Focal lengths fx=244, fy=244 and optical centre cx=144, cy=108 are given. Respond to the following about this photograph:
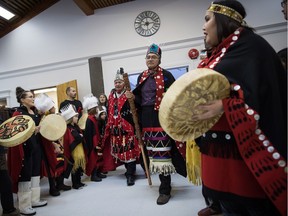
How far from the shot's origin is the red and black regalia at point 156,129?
2434 mm

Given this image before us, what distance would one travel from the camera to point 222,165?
1018 millimetres

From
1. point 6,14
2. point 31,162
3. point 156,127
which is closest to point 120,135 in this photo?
point 156,127

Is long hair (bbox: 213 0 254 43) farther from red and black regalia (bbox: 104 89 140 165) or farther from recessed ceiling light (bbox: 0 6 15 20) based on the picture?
recessed ceiling light (bbox: 0 6 15 20)

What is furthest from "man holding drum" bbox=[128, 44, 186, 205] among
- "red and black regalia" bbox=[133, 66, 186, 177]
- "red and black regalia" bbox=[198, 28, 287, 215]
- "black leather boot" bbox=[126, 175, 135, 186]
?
"red and black regalia" bbox=[198, 28, 287, 215]

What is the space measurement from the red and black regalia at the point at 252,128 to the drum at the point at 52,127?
2.02 metres

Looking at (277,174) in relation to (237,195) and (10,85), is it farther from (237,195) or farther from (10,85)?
(10,85)

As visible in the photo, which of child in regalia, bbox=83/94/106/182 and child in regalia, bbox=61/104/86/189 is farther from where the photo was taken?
child in regalia, bbox=83/94/106/182

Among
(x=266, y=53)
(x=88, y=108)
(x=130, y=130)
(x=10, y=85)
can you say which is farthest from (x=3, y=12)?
(x=266, y=53)

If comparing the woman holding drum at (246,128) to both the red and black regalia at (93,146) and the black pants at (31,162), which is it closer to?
the black pants at (31,162)

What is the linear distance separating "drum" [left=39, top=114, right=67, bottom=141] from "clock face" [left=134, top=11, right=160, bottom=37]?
166 inches

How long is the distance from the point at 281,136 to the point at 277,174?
0.14 m

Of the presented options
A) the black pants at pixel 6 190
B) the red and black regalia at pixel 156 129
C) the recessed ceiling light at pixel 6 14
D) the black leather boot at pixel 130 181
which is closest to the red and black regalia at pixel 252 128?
the red and black regalia at pixel 156 129

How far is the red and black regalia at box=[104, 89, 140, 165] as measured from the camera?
3.39 metres

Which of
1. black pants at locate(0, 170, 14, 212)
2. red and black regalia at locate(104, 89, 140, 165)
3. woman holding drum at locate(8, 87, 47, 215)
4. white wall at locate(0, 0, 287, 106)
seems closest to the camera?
black pants at locate(0, 170, 14, 212)
